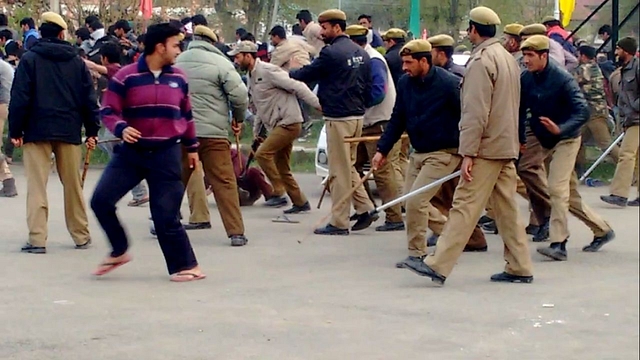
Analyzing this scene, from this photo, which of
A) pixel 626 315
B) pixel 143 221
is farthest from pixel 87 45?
pixel 626 315

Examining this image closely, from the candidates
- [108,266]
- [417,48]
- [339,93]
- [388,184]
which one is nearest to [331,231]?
[388,184]

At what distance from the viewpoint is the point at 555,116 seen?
912 cm

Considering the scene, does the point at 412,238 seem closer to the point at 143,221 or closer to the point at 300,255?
the point at 300,255

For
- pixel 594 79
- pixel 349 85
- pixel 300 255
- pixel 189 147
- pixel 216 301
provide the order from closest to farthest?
1. pixel 216 301
2. pixel 189 147
3. pixel 300 255
4. pixel 349 85
5. pixel 594 79

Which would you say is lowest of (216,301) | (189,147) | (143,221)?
(143,221)

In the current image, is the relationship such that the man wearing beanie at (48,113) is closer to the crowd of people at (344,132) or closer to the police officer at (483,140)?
the crowd of people at (344,132)

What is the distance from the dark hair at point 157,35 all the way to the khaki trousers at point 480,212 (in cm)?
222

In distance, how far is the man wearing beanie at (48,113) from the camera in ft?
30.5

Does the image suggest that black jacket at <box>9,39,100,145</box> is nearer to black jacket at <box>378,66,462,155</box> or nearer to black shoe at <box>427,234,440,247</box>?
black jacket at <box>378,66,462,155</box>

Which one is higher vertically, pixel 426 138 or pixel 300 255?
pixel 426 138

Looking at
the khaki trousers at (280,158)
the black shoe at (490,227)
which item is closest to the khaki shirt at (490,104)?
the black shoe at (490,227)

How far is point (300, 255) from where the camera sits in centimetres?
962

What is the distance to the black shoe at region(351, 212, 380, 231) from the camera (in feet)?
35.7

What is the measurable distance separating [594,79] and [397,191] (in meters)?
4.29
